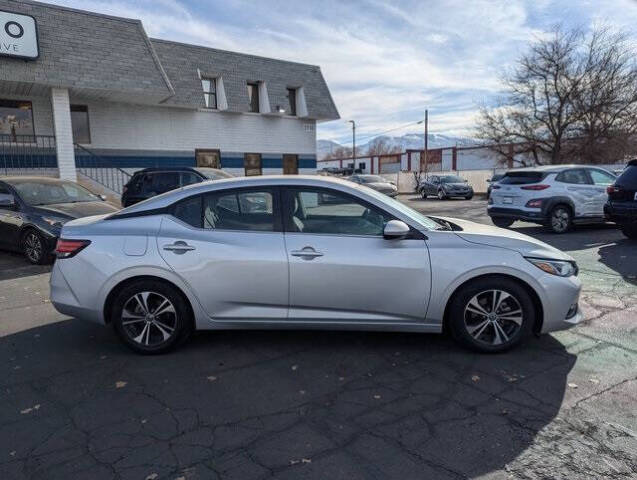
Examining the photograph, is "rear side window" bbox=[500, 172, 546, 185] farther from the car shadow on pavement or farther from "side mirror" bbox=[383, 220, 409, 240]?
"side mirror" bbox=[383, 220, 409, 240]

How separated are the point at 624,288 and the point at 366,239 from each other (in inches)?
168

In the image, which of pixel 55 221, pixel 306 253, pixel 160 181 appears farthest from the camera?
pixel 160 181

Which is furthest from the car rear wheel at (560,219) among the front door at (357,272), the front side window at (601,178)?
the front door at (357,272)

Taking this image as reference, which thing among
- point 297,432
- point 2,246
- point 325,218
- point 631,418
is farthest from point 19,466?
point 2,246

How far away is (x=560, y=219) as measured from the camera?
11016 mm

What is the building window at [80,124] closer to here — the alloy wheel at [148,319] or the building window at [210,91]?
the building window at [210,91]

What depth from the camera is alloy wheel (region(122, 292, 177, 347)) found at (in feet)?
13.6

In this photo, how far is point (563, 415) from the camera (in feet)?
10.2

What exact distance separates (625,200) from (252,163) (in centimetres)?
1605

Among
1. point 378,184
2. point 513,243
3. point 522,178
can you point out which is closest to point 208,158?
point 378,184

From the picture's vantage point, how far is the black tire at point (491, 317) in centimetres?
395

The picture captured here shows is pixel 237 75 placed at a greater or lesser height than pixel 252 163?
greater

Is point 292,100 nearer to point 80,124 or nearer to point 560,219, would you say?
point 80,124

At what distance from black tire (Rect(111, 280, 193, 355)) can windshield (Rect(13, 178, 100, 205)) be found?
19.1ft
